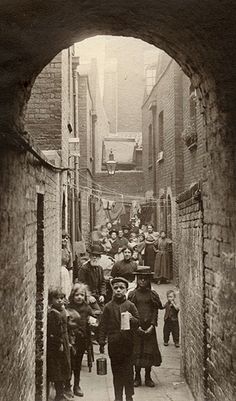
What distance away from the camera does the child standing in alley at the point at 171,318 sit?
9.73 m

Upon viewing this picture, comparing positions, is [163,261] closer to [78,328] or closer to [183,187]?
[183,187]

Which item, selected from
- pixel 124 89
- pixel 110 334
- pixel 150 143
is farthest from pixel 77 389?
pixel 124 89

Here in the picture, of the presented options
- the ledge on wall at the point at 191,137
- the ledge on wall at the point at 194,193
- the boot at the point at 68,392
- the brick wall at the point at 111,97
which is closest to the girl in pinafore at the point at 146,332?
the boot at the point at 68,392

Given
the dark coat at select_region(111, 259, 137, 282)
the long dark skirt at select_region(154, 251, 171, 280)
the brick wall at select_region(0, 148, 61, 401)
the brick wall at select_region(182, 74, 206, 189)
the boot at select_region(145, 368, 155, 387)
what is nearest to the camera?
the brick wall at select_region(0, 148, 61, 401)

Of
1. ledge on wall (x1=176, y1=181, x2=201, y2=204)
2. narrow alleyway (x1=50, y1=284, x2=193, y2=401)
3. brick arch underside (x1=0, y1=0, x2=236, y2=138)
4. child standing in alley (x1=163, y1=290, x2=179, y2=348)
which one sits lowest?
narrow alleyway (x1=50, y1=284, x2=193, y2=401)

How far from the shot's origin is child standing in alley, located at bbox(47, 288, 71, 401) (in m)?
7.02

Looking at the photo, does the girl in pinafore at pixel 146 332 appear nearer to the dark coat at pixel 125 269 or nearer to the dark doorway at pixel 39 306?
the dark doorway at pixel 39 306

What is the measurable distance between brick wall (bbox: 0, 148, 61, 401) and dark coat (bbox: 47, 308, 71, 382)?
0.63 ft

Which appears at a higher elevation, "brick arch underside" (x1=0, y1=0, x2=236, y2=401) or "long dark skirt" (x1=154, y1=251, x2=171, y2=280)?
"brick arch underside" (x1=0, y1=0, x2=236, y2=401)

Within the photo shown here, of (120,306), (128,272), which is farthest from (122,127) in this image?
(120,306)

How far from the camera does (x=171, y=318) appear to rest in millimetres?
9758

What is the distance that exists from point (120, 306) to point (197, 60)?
3663mm

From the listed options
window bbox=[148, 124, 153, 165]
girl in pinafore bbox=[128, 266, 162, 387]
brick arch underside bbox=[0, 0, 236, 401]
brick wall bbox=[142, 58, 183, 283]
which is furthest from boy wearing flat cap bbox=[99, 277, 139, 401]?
window bbox=[148, 124, 153, 165]

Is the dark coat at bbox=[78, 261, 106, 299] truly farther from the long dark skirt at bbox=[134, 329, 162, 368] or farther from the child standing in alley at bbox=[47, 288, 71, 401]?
the child standing in alley at bbox=[47, 288, 71, 401]
